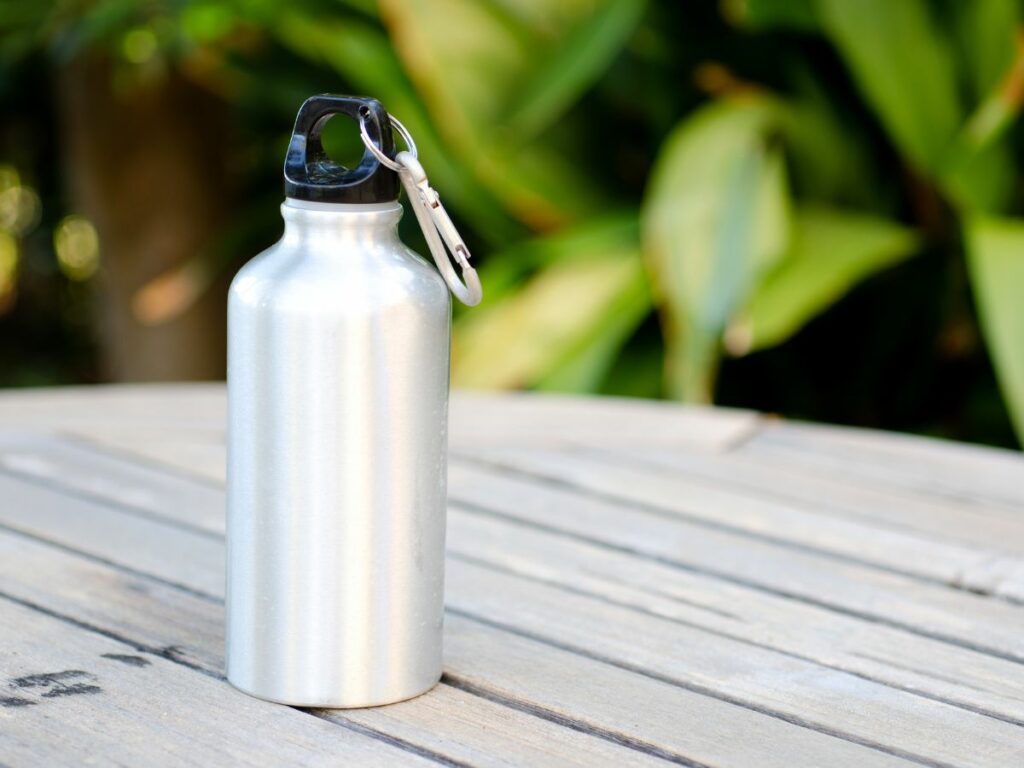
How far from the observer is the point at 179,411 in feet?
4.86

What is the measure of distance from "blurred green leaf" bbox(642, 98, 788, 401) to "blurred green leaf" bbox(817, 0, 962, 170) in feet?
0.48

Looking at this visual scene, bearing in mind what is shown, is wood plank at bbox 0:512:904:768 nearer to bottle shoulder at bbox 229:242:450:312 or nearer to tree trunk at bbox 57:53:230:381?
bottle shoulder at bbox 229:242:450:312

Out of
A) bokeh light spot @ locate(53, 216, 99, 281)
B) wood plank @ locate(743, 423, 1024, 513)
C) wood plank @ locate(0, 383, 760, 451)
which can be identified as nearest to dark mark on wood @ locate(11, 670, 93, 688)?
wood plank @ locate(0, 383, 760, 451)

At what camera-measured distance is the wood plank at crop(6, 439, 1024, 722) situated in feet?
2.93

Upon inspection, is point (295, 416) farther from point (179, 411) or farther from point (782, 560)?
point (179, 411)

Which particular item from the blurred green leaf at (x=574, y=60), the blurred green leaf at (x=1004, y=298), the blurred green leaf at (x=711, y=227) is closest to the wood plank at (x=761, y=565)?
the blurred green leaf at (x=711, y=227)

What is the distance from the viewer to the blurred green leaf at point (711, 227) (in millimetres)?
1865

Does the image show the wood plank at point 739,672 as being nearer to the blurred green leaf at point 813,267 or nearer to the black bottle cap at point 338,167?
the black bottle cap at point 338,167

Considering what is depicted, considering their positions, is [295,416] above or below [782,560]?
above

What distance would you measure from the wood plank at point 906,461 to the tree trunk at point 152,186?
2.03m

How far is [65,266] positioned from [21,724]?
3.83 metres

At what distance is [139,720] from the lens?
2.50 feet

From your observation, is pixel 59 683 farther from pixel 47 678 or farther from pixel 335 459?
pixel 335 459

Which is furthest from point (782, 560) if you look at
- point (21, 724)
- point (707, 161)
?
point (707, 161)
